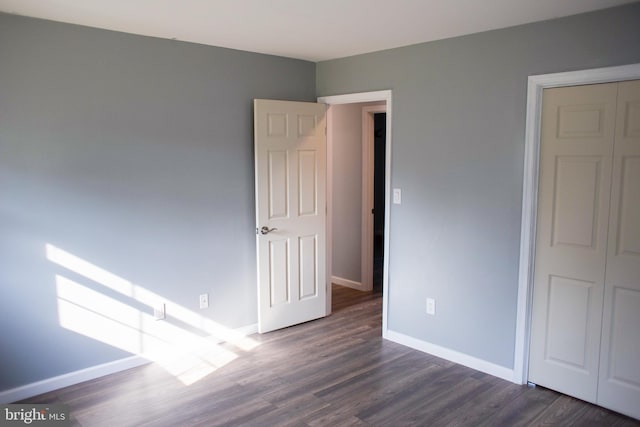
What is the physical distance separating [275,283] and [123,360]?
136 centimetres

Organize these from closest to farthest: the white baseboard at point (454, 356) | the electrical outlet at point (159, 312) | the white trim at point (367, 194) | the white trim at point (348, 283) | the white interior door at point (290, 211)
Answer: the white baseboard at point (454, 356)
the electrical outlet at point (159, 312)
the white interior door at point (290, 211)
the white trim at point (367, 194)
the white trim at point (348, 283)

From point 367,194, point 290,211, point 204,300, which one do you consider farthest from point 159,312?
point 367,194

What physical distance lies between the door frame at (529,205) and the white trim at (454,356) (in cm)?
10

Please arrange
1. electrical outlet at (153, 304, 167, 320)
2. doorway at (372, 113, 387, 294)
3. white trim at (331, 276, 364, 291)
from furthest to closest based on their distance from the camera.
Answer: doorway at (372, 113, 387, 294)
white trim at (331, 276, 364, 291)
electrical outlet at (153, 304, 167, 320)

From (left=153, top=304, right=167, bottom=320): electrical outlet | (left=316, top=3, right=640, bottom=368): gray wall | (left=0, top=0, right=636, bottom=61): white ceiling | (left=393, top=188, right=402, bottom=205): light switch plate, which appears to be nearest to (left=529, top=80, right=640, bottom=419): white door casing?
(left=316, top=3, right=640, bottom=368): gray wall

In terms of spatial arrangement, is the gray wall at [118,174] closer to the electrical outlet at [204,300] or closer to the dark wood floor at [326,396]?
the electrical outlet at [204,300]

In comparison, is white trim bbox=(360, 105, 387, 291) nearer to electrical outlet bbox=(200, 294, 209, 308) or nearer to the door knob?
the door knob

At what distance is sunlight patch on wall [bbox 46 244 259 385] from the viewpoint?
10.7 ft

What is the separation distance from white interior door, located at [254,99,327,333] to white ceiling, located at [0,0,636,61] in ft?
2.40

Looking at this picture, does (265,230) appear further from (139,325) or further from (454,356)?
(454,356)

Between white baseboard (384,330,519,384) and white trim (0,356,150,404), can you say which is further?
white baseboard (384,330,519,384)

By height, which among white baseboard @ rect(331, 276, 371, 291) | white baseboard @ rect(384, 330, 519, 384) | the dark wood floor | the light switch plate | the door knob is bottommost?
the dark wood floor

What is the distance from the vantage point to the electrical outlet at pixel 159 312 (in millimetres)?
3684

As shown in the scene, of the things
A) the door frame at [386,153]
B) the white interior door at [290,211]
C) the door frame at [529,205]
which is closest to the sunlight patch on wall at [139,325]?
the white interior door at [290,211]
